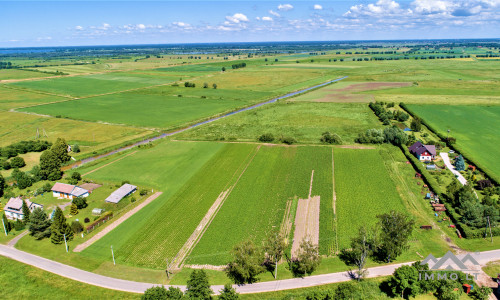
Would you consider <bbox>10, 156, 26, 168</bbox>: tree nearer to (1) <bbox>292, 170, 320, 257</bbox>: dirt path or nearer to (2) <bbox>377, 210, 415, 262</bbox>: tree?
(1) <bbox>292, 170, 320, 257</bbox>: dirt path

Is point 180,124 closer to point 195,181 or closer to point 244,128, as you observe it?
point 244,128

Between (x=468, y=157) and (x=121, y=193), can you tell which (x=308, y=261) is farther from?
(x=468, y=157)

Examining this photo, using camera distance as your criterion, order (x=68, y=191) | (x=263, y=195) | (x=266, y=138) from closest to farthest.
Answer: (x=263, y=195)
(x=68, y=191)
(x=266, y=138)

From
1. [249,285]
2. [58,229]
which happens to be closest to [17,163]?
[58,229]

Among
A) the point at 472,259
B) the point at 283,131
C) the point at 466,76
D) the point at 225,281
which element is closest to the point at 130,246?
the point at 225,281

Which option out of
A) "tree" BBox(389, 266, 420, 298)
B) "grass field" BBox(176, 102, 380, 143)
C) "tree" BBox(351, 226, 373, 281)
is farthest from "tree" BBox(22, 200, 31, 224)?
"tree" BBox(389, 266, 420, 298)
